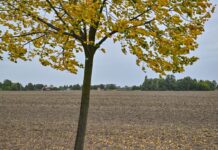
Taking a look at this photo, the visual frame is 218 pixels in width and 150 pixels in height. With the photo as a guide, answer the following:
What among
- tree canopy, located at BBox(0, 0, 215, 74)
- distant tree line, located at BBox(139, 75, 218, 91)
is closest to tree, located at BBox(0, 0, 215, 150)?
tree canopy, located at BBox(0, 0, 215, 74)

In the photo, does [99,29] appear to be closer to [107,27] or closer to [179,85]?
[107,27]

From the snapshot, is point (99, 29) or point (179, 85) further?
point (179, 85)

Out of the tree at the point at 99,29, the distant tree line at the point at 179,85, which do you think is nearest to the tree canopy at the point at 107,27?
the tree at the point at 99,29

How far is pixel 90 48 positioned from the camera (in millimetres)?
8203

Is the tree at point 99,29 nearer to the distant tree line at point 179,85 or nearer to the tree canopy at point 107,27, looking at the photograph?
the tree canopy at point 107,27

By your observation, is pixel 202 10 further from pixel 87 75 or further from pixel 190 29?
pixel 87 75

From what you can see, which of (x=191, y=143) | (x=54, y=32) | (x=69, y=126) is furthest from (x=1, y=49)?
(x=69, y=126)

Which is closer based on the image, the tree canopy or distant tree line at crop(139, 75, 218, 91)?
the tree canopy

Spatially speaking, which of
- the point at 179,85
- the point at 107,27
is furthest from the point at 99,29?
the point at 179,85

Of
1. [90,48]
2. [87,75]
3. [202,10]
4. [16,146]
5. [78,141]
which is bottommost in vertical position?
[16,146]

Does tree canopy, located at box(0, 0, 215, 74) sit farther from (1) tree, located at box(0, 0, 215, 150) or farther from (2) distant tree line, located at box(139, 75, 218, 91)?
(2) distant tree line, located at box(139, 75, 218, 91)

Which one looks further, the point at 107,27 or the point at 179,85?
the point at 179,85

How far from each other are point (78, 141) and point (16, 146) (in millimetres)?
4728

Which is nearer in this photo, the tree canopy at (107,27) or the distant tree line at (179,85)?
the tree canopy at (107,27)
